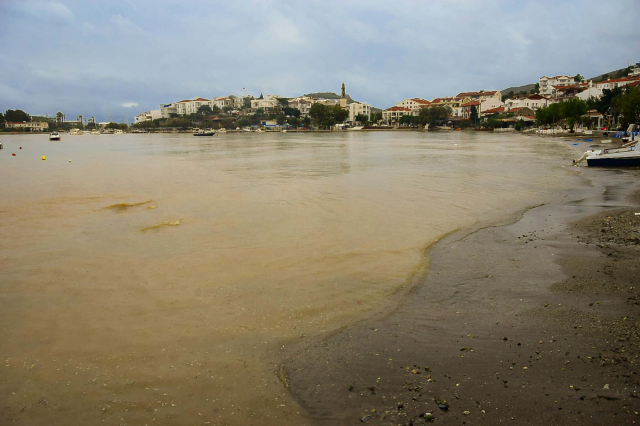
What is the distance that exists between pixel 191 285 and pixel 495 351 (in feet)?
14.7

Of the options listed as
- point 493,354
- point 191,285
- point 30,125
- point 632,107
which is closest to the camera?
point 493,354

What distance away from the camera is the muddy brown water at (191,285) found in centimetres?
402

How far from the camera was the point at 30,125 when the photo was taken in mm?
175875

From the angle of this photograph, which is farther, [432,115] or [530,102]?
[432,115]

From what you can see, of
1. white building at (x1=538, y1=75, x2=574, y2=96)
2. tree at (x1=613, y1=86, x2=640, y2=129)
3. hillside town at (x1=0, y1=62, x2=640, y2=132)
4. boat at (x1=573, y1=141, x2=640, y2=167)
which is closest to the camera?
boat at (x1=573, y1=141, x2=640, y2=167)

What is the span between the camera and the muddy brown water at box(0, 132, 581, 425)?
402 centimetres

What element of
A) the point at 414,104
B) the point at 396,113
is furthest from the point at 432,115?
the point at 414,104

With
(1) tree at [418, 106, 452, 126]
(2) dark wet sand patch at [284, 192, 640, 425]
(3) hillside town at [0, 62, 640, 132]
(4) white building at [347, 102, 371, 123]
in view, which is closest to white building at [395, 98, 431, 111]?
(3) hillside town at [0, 62, 640, 132]

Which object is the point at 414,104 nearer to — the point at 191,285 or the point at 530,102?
the point at 530,102

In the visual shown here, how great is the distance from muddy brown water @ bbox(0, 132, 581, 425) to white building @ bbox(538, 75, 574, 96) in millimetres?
167656

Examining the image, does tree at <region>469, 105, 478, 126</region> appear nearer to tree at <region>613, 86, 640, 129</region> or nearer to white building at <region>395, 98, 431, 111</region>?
white building at <region>395, 98, 431, 111</region>

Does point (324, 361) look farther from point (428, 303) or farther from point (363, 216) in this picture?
point (363, 216)

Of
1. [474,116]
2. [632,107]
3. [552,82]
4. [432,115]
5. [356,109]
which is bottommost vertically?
[632,107]

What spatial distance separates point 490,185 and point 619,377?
1446cm
